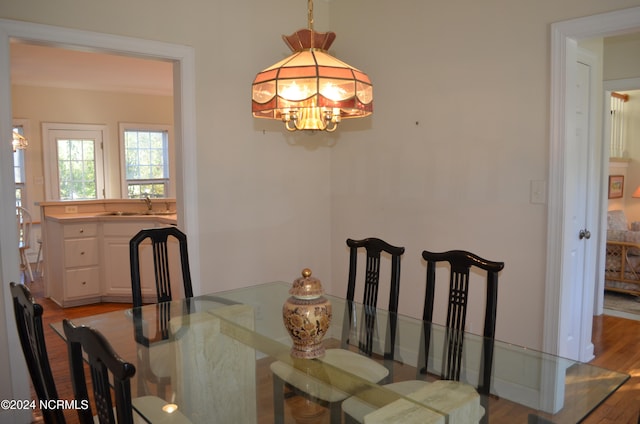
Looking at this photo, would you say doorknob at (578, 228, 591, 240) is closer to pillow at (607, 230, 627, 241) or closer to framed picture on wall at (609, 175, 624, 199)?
pillow at (607, 230, 627, 241)

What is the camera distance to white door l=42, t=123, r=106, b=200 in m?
7.70

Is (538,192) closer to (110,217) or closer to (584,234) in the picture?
(584,234)

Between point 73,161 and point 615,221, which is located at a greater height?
point 73,161

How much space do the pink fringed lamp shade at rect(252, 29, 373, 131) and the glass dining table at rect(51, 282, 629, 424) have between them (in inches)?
41.2

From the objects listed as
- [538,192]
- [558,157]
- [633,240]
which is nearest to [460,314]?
[538,192]

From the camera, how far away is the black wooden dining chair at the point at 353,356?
71.4 inches

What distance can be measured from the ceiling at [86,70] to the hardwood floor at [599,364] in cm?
271

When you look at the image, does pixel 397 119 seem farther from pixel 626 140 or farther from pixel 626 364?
pixel 626 140

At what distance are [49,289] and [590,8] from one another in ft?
18.5

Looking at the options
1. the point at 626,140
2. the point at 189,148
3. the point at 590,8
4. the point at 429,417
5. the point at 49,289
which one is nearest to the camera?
the point at 429,417

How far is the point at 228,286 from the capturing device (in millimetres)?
3773

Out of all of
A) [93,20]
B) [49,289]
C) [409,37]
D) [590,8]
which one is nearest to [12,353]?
[93,20]

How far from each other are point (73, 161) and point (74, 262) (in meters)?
3.33

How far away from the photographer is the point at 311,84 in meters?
1.93
